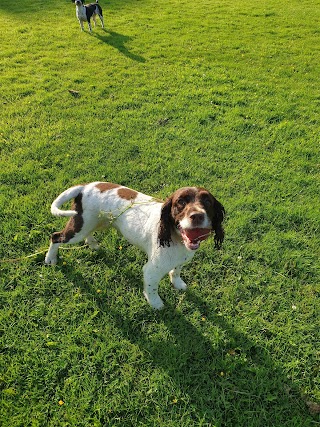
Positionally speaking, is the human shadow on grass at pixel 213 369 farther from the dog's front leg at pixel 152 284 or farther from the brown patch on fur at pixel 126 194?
the brown patch on fur at pixel 126 194

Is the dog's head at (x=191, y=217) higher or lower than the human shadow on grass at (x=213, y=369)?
higher

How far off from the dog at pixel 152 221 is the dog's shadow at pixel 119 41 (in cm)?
664

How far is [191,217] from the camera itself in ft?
7.68

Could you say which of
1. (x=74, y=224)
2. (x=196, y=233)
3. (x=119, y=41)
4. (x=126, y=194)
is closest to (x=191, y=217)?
(x=196, y=233)

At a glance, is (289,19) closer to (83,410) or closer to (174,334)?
(174,334)

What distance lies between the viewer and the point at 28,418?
260cm

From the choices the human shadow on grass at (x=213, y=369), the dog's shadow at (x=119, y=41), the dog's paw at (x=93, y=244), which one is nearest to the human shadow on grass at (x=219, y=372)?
the human shadow on grass at (x=213, y=369)

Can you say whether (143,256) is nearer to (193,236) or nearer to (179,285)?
(179,285)

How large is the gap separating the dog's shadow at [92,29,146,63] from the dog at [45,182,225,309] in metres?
6.64

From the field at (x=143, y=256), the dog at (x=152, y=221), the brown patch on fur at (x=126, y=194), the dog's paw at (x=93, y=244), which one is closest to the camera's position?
the dog at (x=152, y=221)

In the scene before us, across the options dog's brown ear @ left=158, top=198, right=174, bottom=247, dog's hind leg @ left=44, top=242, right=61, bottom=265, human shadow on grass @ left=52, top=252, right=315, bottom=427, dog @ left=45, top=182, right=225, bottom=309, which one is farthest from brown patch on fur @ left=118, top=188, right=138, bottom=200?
human shadow on grass @ left=52, top=252, right=315, bottom=427

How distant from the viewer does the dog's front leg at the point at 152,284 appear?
304 cm

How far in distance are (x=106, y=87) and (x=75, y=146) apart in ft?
8.19

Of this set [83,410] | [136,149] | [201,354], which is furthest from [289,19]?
[83,410]
